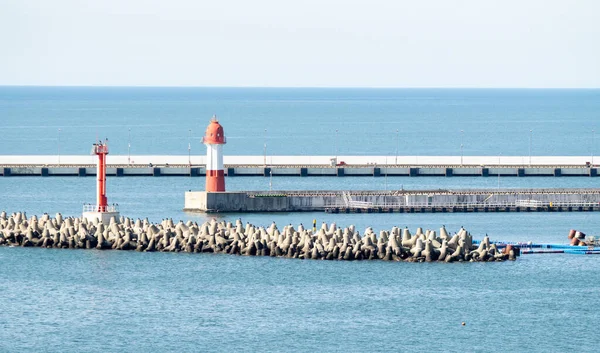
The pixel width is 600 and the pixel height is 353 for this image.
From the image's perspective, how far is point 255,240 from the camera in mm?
61875

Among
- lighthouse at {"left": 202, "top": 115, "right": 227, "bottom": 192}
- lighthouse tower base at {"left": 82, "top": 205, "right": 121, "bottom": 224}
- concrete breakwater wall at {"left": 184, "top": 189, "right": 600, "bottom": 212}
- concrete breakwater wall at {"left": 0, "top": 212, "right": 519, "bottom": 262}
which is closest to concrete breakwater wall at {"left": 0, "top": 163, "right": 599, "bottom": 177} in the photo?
concrete breakwater wall at {"left": 184, "top": 189, "right": 600, "bottom": 212}

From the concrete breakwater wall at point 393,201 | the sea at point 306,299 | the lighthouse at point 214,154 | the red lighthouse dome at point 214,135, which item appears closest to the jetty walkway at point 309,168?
the concrete breakwater wall at point 393,201

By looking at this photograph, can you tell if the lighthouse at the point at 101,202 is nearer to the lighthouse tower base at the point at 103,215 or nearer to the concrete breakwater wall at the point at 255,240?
the lighthouse tower base at the point at 103,215

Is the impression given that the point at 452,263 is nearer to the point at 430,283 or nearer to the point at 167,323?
the point at 430,283

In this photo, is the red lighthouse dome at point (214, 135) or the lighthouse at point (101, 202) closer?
the lighthouse at point (101, 202)

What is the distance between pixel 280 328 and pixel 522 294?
11.5m

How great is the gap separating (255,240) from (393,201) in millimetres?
22372

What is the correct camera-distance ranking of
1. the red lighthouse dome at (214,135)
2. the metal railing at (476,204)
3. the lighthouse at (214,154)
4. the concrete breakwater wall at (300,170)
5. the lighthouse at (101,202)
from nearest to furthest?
the lighthouse at (101,202) < the red lighthouse dome at (214,135) < the lighthouse at (214,154) < the metal railing at (476,204) < the concrete breakwater wall at (300,170)

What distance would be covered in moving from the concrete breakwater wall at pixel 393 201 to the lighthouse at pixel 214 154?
651 millimetres

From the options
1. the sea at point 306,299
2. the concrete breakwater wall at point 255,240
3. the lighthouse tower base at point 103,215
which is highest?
the lighthouse tower base at point 103,215

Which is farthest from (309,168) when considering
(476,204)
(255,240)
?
(255,240)

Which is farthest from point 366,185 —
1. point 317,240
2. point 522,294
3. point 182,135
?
point 182,135

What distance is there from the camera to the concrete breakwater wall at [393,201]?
81000mm

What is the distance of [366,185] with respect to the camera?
10225 centimetres
